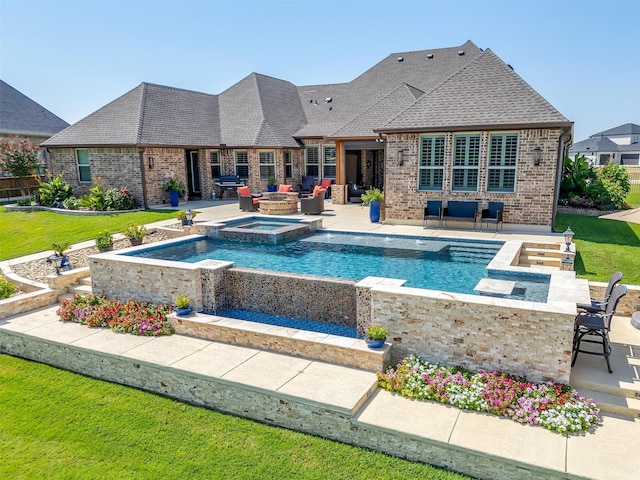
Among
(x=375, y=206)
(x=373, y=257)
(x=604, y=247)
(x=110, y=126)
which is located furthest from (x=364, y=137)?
(x=110, y=126)

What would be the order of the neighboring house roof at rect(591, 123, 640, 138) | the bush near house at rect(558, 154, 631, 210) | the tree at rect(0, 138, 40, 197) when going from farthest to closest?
the neighboring house roof at rect(591, 123, 640, 138) → the tree at rect(0, 138, 40, 197) → the bush near house at rect(558, 154, 631, 210)

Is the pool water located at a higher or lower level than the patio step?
lower

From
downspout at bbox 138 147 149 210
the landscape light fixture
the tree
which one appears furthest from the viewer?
the tree

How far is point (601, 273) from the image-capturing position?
9.95m

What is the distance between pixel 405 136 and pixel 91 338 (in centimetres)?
1172

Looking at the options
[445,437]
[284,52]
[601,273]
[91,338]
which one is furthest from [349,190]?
[445,437]

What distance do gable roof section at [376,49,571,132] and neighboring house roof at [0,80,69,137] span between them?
26624 millimetres

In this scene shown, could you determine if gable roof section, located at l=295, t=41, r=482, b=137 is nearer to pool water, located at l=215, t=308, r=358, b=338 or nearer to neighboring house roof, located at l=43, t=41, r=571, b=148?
neighboring house roof, located at l=43, t=41, r=571, b=148

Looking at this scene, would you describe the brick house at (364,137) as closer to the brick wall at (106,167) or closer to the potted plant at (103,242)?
the brick wall at (106,167)

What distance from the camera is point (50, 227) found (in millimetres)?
16547

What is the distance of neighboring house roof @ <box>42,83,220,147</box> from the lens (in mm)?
21000

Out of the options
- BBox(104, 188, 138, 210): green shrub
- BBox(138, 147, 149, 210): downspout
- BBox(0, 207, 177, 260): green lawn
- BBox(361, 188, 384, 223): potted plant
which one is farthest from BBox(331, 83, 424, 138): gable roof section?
BBox(104, 188, 138, 210): green shrub

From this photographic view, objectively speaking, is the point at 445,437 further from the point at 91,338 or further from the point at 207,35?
the point at 207,35

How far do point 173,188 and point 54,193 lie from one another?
5.40 metres
